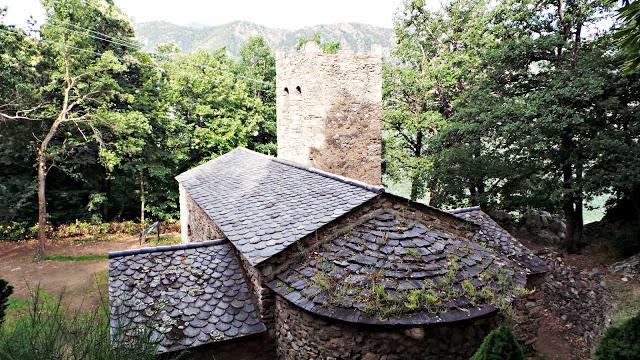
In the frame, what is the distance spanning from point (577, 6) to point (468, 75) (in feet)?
17.3

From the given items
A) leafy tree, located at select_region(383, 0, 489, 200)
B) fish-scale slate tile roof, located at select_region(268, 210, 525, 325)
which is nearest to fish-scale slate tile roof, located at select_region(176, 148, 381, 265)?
fish-scale slate tile roof, located at select_region(268, 210, 525, 325)

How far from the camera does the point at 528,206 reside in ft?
41.9

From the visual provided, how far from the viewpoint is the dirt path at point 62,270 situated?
37.4 ft

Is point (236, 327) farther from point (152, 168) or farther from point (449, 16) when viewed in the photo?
point (449, 16)

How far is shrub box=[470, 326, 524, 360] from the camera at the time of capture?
289 cm

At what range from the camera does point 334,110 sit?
1201 centimetres

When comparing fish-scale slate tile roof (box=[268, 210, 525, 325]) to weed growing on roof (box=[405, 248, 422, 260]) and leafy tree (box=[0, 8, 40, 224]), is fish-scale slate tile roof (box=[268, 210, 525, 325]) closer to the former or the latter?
weed growing on roof (box=[405, 248, 422, 260])

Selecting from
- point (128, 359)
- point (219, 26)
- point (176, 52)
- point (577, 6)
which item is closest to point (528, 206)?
point (577, 6)

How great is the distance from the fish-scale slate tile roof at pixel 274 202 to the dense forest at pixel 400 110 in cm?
446

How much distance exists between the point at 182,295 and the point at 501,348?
4.81 m

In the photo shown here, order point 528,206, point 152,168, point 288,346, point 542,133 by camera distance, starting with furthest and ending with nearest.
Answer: point 152,168 < point 528,206 < point 542,133 < point 288,346

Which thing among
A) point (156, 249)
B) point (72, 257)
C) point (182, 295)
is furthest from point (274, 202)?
point (72, 257)

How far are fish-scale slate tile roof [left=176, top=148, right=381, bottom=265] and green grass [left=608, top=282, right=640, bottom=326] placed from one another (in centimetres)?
614

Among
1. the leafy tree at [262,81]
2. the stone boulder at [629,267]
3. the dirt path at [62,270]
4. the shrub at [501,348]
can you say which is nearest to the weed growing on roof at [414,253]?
the shrub at [501,348]
